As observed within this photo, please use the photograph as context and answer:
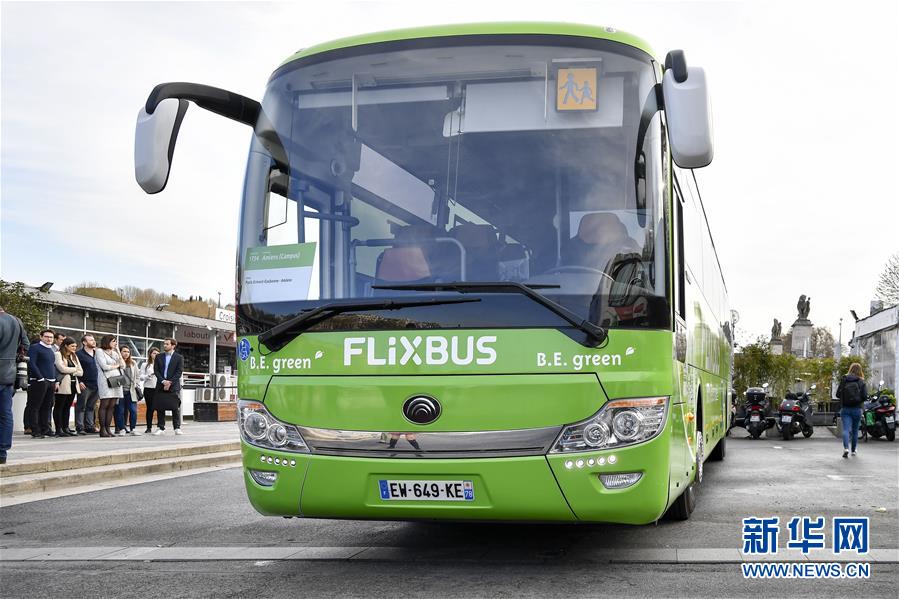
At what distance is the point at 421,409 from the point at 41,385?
42.5 ft

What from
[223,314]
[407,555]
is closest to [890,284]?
[223,314]

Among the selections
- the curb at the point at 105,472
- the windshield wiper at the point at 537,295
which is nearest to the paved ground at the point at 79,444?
the curb at the point at 105,472

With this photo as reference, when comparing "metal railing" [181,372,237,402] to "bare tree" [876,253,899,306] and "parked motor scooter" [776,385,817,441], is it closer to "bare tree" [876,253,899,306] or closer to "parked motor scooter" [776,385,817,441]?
"parked motor scooter" [776,385,817,441]

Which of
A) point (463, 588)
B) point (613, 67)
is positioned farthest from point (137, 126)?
point (463, 588)

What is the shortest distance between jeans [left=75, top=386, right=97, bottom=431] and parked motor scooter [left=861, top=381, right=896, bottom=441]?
16598 millimetres

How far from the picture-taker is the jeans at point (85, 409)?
1877 centimetres

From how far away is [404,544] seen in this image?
286 inches

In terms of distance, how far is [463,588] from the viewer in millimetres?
5594

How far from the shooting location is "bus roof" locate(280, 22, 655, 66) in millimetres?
6062

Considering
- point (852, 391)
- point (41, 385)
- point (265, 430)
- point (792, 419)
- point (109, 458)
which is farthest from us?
point (792, 419)

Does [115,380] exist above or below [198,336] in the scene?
below

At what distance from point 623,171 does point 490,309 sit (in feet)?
3.80

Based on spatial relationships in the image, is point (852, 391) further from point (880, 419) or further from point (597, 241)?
point (597, 241)

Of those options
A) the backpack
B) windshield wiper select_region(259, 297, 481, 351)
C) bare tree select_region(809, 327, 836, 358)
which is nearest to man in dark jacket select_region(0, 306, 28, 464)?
windshield wiper select_region(259, 297, 481, 351)
